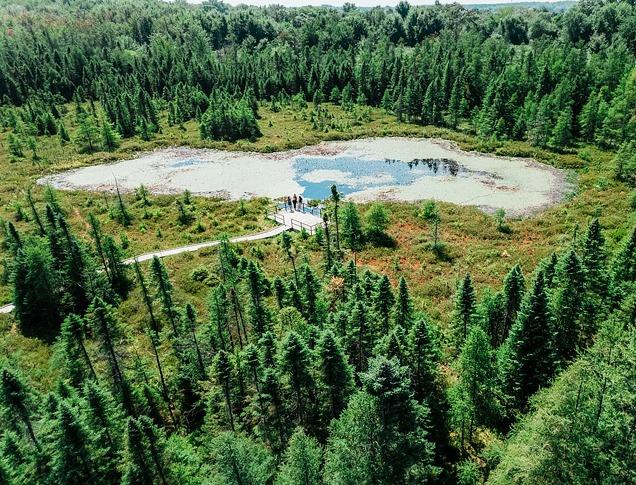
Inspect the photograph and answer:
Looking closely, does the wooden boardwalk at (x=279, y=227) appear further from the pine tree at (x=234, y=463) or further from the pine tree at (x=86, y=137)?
the pine tree at (x=86, y=137)

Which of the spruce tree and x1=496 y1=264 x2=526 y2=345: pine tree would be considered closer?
the spruce tree

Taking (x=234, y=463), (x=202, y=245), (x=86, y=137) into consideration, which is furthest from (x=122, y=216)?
(x=234, y=463)

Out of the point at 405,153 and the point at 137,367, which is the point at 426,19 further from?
the point at 137,367

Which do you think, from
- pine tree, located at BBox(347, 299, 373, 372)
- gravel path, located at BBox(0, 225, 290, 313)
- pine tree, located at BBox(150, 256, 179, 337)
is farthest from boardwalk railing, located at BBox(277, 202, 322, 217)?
pine tree, located at BBox(347, 299, 373, 372)

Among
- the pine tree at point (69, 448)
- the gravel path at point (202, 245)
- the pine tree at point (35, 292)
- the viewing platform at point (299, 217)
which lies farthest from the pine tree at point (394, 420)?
the viewing platform at point (299, 217)

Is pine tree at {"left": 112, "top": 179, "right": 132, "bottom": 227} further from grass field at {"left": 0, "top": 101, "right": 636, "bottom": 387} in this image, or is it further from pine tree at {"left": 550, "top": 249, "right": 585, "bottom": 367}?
pine tree at {"left": 550, "top": 249, "right": 585, "bottom": 367}

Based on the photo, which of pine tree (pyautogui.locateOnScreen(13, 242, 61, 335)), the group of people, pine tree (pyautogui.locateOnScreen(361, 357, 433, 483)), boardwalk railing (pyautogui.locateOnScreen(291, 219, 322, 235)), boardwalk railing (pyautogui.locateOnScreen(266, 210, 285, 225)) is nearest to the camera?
pine tree (pyautogui.locateOnScreen(361, 357, 433, 483))

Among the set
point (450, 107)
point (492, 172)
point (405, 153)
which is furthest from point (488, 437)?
point (450, 107)
